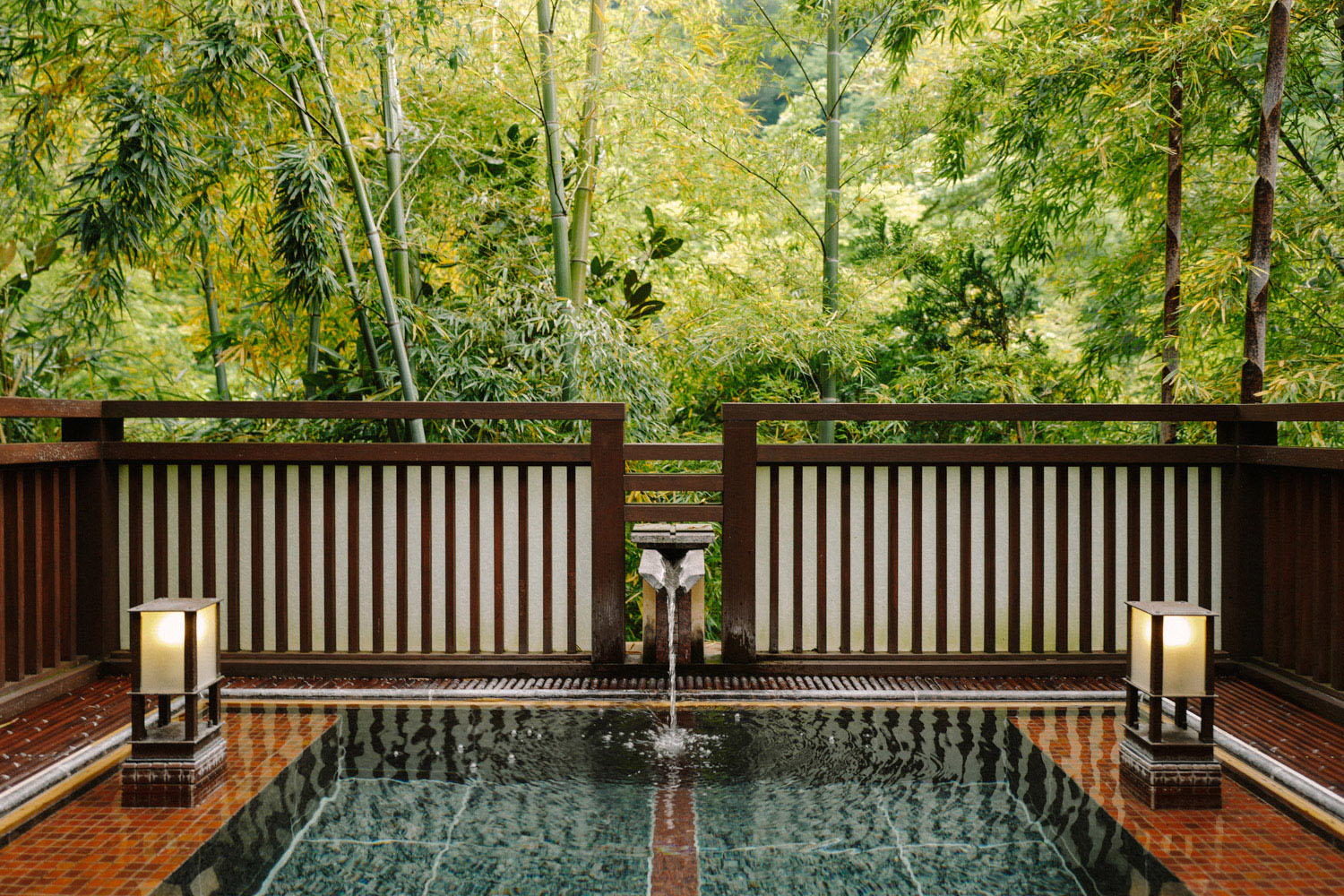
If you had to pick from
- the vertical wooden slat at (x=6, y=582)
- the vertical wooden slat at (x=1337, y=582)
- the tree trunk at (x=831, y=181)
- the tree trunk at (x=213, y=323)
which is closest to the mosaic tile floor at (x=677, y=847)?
the vertical wooden slat at (x=1337, y=582)

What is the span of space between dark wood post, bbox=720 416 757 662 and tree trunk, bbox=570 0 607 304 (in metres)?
1.92

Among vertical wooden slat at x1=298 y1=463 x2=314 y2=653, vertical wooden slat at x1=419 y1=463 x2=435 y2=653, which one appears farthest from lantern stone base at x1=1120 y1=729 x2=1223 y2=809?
vertical wooden slat at x1=298 y1=463 x2=314 y2=653

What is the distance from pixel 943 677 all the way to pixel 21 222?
575 cm

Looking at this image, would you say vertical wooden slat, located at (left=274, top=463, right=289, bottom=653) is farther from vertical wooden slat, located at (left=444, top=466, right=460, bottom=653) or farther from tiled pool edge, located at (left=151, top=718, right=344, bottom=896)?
tiled pool edge, located at (left=151, top=718, right=344, bottom=896)

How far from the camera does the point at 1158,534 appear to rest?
350 cm

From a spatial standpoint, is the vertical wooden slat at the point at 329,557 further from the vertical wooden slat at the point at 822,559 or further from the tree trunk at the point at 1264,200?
the tree trunk at the point at 1264,200

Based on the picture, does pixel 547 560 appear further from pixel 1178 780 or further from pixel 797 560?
pixel 1178 780

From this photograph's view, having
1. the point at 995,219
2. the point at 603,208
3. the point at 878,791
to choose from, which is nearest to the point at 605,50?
the point at 603,208

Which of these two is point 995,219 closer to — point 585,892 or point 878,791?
point 878,791

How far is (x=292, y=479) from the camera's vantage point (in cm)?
351

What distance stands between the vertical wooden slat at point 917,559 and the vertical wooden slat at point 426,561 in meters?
1.82

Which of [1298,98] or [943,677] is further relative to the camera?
[1298,98]

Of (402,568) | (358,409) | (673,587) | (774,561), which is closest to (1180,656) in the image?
(774,561)

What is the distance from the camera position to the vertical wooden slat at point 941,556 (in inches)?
138
